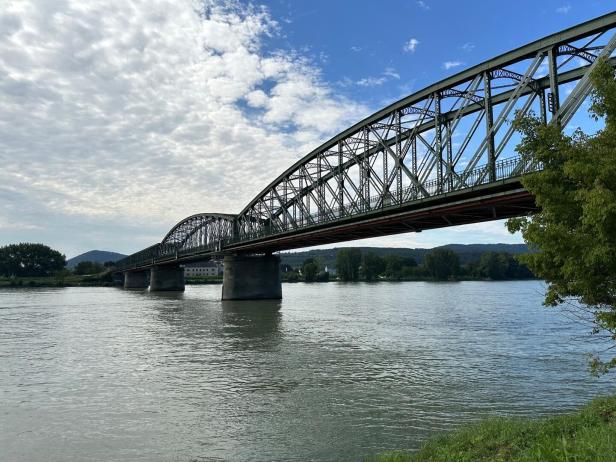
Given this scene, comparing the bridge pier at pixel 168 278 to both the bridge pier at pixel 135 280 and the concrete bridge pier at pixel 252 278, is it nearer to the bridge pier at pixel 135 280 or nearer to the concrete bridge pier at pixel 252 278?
the bridge pier at pixel 135 280

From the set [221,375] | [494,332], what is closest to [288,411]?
[221,375]

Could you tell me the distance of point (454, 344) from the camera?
28172 mm

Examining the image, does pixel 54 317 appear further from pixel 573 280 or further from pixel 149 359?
pixel 573 280

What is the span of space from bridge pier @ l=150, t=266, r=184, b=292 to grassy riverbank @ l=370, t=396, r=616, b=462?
133 m

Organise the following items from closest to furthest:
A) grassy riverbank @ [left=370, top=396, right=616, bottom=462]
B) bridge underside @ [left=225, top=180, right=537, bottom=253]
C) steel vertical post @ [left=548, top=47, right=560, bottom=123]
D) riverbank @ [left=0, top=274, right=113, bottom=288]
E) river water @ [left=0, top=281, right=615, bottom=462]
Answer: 1. grassy riverbank @ [left=370, top=396, right=616, bottom=462]
2. river water @ [left=0, top=281, right=615, bottom=462]
3. steel vertical post @ [left=548, top=47, right=560, bottom=123]
4. bridge underside @ [left=225, top=180, right=537, bottom=253]
5. riverbank @ [left=0, top=274, right=113, bottom=288]

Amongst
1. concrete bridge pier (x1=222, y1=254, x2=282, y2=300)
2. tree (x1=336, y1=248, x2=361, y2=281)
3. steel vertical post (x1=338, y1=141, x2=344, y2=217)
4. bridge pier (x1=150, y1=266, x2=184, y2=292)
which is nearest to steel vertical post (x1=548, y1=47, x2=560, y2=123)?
steel vertical post (x1=338, y1=141, x2=344, y2=217)

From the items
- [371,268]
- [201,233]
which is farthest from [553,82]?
[371,268]

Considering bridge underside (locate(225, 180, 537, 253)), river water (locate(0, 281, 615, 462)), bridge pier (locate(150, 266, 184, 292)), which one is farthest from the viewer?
bridge pier (locate(150, 266, 184, 292))

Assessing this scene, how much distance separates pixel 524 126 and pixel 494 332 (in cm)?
2484

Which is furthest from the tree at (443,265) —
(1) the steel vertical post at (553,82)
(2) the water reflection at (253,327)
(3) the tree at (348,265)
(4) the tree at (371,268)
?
A: (1) the steel vertical post at (553,82)

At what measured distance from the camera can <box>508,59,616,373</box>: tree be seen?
363 inches

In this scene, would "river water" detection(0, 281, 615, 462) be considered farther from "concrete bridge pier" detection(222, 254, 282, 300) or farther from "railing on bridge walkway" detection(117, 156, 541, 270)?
"concrete bridge pier" detection(222, 254, 282, 300)

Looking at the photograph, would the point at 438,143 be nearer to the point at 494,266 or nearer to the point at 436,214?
the point at 436,214

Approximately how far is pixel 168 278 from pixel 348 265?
7719 centimetres
